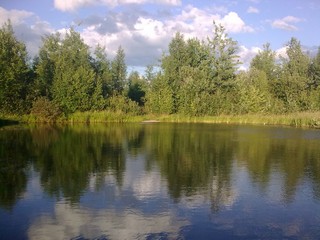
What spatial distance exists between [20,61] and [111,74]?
1538 centimetres

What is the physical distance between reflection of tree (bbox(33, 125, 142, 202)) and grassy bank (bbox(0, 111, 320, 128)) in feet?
64.5

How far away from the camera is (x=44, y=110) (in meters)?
40.5

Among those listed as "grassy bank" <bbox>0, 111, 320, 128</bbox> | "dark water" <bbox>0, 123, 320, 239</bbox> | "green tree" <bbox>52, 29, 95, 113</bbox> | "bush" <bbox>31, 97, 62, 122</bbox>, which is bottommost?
"dark water" <bbox>0, 123, 320, 239</bbox>

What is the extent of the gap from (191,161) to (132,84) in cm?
4763

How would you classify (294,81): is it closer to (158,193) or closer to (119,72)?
(119,72)

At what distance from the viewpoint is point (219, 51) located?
184ft

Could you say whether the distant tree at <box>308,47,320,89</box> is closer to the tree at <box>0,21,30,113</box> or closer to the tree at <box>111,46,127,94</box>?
the tree at <box>111,46,127,94</box>

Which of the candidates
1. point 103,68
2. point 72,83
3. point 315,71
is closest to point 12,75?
point 72,83

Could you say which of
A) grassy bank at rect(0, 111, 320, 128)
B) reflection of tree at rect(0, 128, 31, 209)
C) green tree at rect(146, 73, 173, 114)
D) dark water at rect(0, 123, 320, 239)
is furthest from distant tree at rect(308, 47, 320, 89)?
reflection of tree at rect(0, 128, 31, 209)

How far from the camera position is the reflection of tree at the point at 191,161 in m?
12.3

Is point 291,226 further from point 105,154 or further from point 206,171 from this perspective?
point 105,154

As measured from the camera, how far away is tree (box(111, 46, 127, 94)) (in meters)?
56.6

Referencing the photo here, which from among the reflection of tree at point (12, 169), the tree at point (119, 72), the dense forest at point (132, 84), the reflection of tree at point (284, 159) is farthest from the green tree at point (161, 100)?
the reflection of tree at point (12, 169)

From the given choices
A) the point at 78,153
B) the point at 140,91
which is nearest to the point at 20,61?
the point at 140,91
